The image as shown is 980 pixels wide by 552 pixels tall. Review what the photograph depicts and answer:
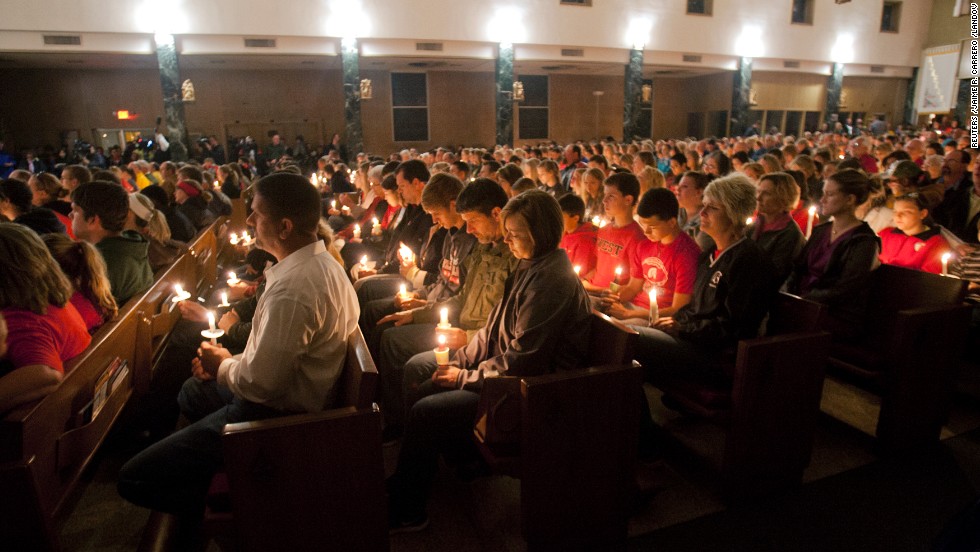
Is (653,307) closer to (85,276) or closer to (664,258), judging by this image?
(664,258)

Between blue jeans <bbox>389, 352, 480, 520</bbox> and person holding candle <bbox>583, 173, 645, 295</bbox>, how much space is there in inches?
58.0

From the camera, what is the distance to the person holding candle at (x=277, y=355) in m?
1.90

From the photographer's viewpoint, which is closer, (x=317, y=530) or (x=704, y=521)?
(x=317, y=530)

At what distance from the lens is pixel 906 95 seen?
2184 centimetres

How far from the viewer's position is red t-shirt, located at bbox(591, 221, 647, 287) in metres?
3.53

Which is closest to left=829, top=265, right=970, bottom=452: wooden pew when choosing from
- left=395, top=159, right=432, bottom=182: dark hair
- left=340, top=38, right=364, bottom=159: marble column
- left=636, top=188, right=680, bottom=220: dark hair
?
left=636, top=188, right=680, bottom=220: dark hair

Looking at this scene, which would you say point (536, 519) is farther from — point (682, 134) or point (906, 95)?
point (906, 95)

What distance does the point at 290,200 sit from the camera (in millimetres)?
2076

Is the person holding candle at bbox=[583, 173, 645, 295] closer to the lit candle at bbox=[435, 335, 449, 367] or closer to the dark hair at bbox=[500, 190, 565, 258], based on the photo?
the dark hair at bbox=[500, 190, 565, 258]

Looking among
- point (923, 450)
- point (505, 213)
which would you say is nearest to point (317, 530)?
point (505, 213)

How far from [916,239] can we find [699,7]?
16.3m

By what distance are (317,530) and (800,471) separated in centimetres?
207

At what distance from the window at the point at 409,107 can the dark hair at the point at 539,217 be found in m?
17.9

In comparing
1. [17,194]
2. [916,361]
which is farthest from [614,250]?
[17,194]
